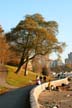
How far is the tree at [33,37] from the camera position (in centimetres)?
8581

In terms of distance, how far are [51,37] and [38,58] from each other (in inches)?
283

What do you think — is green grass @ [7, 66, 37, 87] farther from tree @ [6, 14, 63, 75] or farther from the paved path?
the paved path

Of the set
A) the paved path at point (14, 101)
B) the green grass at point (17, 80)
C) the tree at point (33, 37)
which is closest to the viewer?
the paved path at point (14, 101)

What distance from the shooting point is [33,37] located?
87.2 meters

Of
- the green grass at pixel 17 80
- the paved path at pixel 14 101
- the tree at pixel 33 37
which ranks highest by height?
the tree at pixel 33 37

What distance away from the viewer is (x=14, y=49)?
286 ft

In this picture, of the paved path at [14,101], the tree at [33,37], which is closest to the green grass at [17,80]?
the tree at [33,37]

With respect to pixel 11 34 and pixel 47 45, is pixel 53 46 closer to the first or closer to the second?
pixel 47 45

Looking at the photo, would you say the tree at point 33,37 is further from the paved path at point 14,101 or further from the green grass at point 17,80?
the paved path at point 14,101

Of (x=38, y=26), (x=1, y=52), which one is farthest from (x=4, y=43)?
(x=38, y=26)

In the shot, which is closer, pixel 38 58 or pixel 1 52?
pixel 1 52

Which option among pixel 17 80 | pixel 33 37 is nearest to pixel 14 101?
pixel 17 80

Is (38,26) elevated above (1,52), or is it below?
above

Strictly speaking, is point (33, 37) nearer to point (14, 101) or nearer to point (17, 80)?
point (17, 80)
